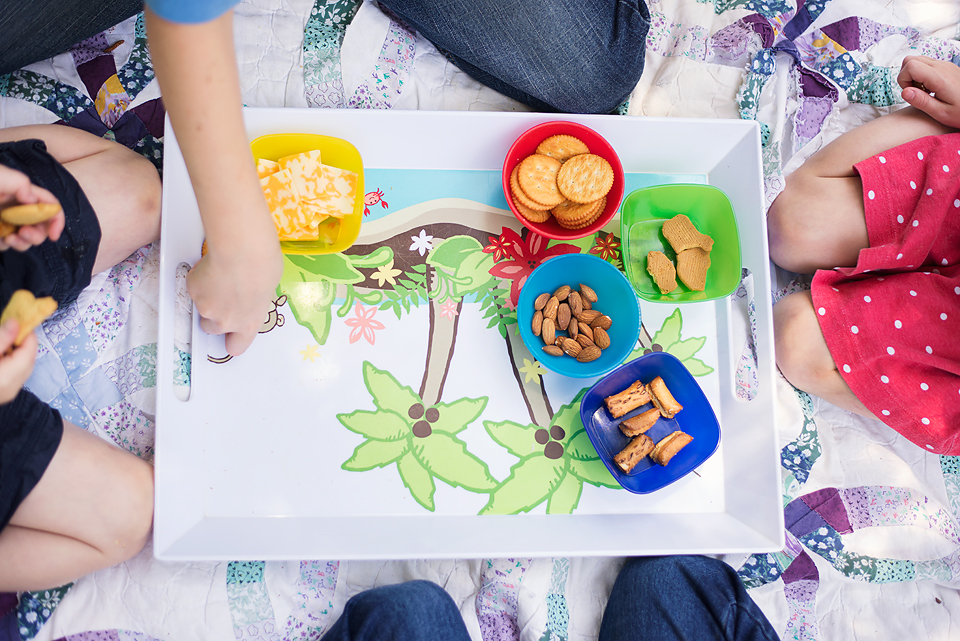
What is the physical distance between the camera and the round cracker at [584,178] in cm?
81

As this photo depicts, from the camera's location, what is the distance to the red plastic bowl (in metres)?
0.84

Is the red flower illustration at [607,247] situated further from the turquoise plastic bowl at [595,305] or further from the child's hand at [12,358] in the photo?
the child's hand at [12,358]

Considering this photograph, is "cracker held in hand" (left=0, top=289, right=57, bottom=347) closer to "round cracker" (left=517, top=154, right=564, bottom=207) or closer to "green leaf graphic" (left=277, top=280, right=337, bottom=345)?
"green leaf graphic" (left=277, top=280, right=337, bottom=345)

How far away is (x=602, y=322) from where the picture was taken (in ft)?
2.78

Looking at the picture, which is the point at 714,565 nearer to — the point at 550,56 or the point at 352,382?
the point at 352,382

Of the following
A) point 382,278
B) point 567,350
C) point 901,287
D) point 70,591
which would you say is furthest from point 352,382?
point 901,287

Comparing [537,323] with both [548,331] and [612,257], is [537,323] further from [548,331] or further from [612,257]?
[612,257]

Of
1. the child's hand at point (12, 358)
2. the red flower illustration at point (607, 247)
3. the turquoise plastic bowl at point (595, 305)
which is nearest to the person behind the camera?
the child's hand at point (12, 358)

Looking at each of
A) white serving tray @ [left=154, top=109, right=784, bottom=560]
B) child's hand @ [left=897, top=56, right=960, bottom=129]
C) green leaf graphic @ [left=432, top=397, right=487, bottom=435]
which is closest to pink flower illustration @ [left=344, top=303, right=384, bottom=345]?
white serving tray @ [left=154, top=109, right=784, bottom=560]

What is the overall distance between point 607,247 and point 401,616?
2.11 ft

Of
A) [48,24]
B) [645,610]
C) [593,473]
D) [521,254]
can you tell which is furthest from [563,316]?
[48,24]

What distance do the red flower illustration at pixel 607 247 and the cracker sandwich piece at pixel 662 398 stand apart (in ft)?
0.68

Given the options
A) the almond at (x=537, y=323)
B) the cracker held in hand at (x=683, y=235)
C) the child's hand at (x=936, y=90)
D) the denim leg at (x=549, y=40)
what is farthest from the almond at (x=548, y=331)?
the child's hand at (x=936, y=90)

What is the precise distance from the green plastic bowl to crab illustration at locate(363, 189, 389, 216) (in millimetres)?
369
